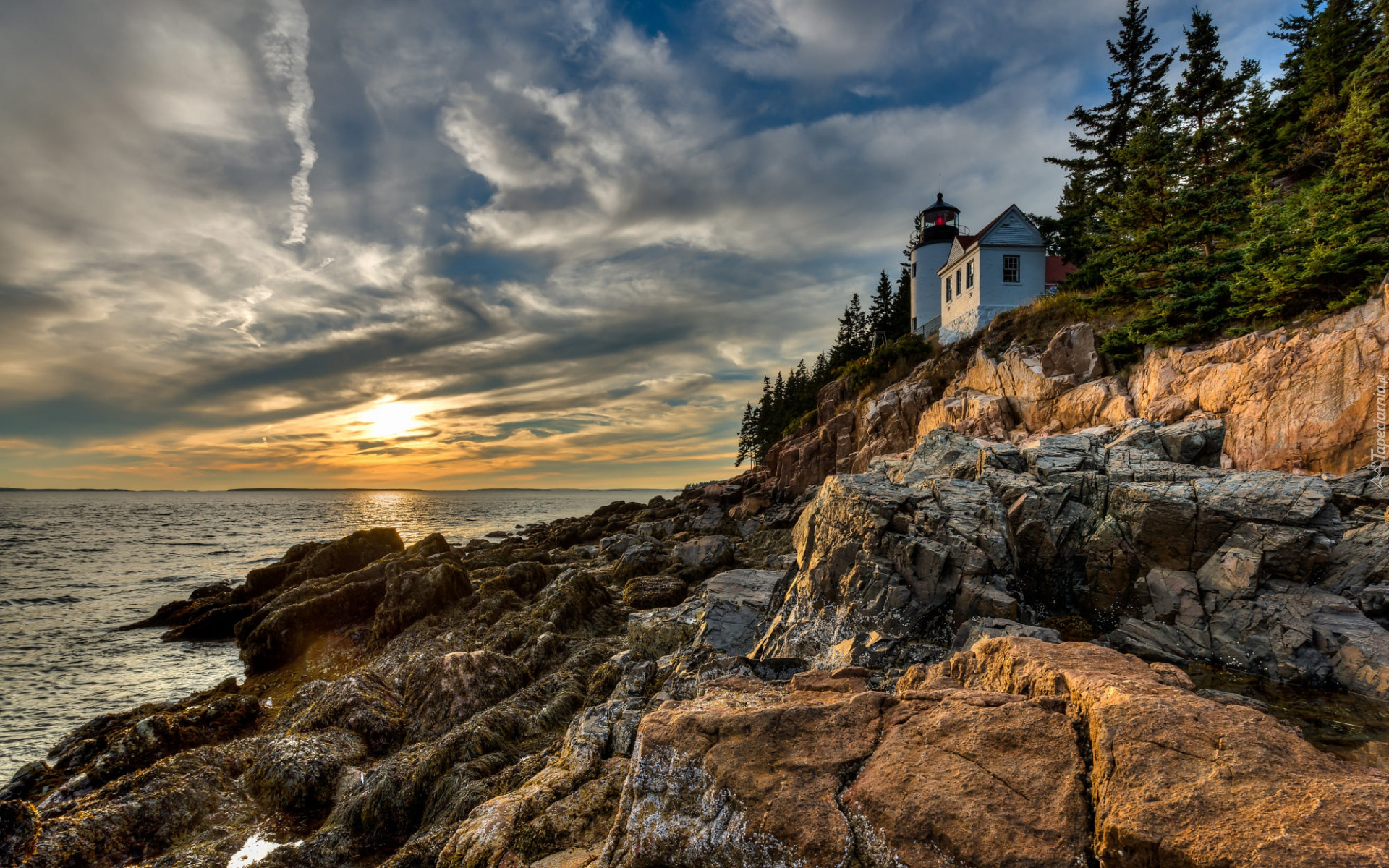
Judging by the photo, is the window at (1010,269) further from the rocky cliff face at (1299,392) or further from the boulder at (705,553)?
the boulder at (705,553)

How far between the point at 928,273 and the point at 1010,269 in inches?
402

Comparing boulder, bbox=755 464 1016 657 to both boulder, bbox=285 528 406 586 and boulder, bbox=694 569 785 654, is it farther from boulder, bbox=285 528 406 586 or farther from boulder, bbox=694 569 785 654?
boulder, bbox=285 528 406 586

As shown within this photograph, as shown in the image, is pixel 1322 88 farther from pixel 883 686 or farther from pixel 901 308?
pixel 883 686

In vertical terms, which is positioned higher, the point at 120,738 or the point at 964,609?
the point at 964,609

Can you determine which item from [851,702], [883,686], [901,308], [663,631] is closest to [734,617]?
[663,631]

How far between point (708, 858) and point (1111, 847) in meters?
2.53

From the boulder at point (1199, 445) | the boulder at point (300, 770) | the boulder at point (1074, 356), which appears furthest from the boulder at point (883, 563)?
the boulder at point (1074, 356)

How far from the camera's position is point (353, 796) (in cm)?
787

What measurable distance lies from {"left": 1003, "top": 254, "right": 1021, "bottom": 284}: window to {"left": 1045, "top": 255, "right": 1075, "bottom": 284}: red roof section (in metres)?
6.70

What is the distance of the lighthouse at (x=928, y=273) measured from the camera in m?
46.3

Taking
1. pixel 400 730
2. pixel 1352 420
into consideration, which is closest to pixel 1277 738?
pixel 400 730

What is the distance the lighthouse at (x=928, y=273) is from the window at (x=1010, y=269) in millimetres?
7370

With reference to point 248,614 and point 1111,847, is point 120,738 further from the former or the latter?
point 1111,847

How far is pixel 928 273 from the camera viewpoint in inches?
1855
